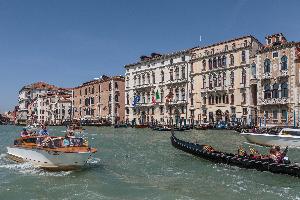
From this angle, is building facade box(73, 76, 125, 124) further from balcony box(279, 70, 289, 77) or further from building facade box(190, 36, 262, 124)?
balcony box(279, 70, 289, 77)

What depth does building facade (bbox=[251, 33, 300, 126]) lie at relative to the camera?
3797cm

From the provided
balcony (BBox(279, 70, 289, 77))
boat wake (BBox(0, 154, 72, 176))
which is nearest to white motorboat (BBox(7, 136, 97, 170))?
boat wake (BBox(0, 154, 72, 176))

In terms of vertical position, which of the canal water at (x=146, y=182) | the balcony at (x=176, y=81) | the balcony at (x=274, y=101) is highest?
the balcony at (x=176, y=81)

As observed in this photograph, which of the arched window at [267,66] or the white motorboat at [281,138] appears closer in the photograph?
the white motorboat at [281,138]

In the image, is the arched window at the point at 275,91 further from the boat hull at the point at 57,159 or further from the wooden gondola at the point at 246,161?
the boat hull at the point at 57,159

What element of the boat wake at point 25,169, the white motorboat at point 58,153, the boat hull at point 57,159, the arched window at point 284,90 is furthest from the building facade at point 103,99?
the boat hull at point 57,159

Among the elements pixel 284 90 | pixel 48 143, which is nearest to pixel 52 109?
pixel 284 90

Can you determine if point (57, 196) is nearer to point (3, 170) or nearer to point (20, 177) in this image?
point (20, 177)

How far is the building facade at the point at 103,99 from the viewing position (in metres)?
62.6

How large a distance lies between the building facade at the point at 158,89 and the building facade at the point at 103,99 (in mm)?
3188

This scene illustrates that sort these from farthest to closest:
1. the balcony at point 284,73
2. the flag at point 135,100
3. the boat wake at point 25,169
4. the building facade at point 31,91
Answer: the building facade at point 31,91 → the flag at point 135,100 → the balcony at point 284,73 → the boat wake at point 25,169

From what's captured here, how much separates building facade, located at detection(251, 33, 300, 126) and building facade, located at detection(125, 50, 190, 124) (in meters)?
11.2

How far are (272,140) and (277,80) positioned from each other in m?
16.7

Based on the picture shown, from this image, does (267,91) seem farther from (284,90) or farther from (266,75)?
(284,90)
